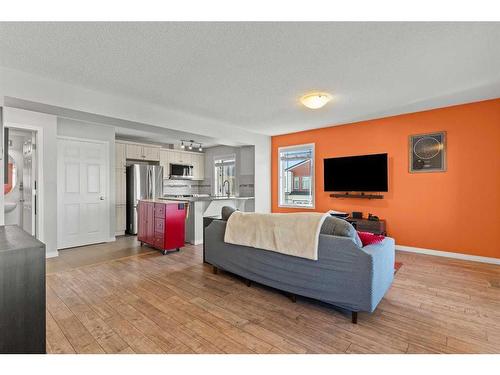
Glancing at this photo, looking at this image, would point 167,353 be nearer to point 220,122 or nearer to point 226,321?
point 226,321

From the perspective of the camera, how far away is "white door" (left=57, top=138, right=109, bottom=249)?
4.51 m

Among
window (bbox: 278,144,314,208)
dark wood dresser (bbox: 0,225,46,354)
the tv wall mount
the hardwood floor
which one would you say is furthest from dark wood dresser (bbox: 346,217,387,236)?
dark wood dresser (bbox: 0,225,46,354)

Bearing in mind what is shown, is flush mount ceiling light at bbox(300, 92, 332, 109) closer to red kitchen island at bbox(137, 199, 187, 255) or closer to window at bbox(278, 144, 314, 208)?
window at bbox(278, 144, 314, 208)

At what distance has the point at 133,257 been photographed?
4035 mm

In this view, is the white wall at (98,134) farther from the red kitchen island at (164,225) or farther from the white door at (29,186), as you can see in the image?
the red kitchen island at (164,225)

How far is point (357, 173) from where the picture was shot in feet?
16.3

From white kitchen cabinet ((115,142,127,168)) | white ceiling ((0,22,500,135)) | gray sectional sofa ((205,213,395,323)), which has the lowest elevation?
gray sectional sofa ((205,213,395,323))

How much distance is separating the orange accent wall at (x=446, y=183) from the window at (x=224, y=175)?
3223 mm

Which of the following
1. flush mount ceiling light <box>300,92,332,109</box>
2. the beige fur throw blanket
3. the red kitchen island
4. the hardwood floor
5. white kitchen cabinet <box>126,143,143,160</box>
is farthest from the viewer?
white kitchen cabinet <box>126,143,143,160</box>

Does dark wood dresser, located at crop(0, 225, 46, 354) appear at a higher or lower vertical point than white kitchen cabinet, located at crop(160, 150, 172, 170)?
lower

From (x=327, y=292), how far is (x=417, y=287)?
1352mm

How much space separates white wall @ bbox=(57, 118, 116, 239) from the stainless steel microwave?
6.24 ft
